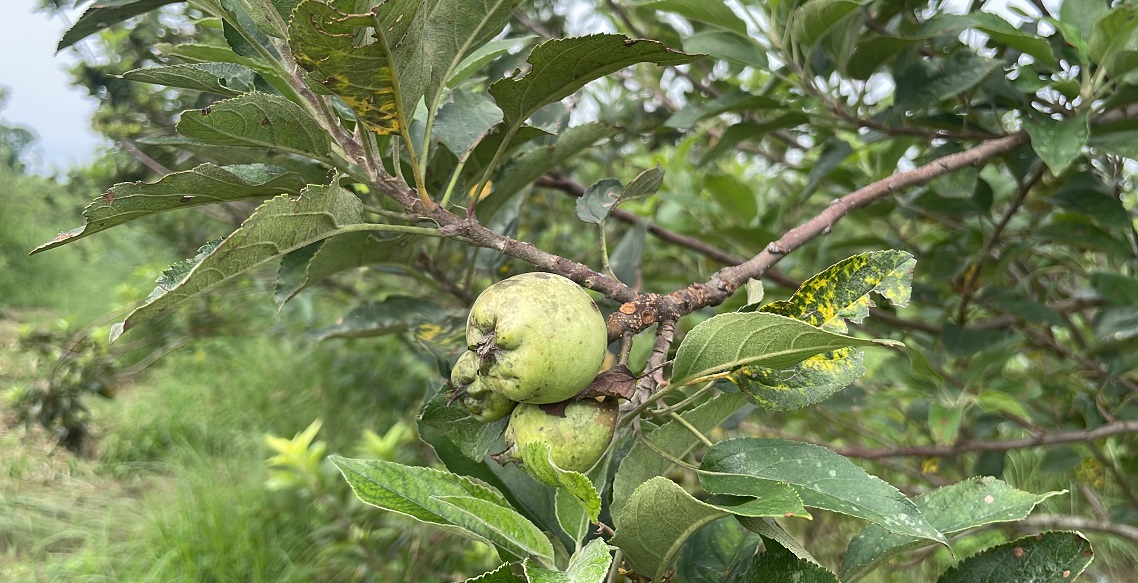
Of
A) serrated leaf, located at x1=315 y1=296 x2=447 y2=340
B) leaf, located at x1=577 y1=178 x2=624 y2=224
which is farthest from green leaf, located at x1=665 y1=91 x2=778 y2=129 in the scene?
serrated leaf, located at x1=315 y1=296 x2=447 y2=340

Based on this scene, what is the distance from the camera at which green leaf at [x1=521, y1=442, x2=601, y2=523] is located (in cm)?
58

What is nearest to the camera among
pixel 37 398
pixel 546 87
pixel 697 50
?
pixel 546 87

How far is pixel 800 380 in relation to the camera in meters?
0.71

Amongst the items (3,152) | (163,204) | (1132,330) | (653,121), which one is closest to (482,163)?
(163,204)

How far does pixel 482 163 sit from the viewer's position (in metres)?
1.09

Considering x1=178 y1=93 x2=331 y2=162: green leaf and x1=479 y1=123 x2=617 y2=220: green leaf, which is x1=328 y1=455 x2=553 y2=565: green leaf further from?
x1=479 y1=123 x2=617 y2=220: green leaf

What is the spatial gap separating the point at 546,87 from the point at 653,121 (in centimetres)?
172

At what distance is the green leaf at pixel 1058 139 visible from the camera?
1.06m

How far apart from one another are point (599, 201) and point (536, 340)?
37cm

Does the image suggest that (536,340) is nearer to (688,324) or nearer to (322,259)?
(322,259)

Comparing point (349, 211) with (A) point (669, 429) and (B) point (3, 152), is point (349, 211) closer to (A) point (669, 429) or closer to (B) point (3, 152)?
(A) point (669, 429)

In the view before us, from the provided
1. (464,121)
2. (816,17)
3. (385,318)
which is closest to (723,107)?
(816,17)

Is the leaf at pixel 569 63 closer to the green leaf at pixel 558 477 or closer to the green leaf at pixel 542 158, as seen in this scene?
the green leaf at pixel 542 158

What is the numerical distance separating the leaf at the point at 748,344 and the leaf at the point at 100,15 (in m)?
0.85
